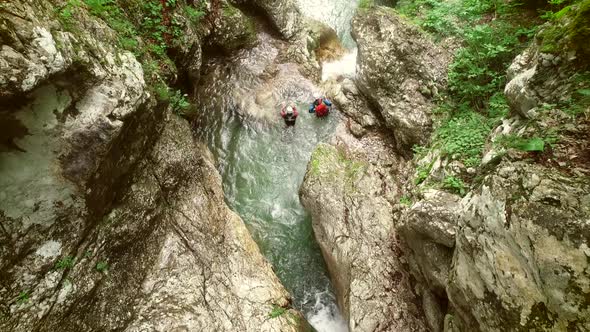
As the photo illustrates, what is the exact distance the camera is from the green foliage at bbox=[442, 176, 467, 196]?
6590mm

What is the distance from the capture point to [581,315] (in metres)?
3.52

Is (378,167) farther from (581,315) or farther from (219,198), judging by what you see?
(581,315)

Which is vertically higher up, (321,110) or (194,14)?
(194,14)

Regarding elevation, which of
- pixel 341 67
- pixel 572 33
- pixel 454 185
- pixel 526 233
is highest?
pixel 572 33

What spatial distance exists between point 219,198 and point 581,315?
7.46m

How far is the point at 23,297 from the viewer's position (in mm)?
4988

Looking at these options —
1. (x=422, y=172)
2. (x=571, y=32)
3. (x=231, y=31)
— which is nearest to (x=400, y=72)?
(x=422, y=172)

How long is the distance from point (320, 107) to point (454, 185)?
5725 mm

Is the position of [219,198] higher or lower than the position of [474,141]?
lower

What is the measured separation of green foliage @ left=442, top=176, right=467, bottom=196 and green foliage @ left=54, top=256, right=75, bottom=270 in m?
6.95

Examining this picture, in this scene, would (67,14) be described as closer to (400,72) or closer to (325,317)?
(400,72)

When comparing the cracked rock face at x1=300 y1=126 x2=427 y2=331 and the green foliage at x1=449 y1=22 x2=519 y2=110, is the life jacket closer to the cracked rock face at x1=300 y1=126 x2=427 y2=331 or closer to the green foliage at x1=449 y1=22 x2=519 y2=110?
the cracked rock face at x1=300 y1=126 x2=427 y2=331

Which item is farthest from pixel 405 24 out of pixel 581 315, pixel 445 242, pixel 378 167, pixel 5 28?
pixel 5 28

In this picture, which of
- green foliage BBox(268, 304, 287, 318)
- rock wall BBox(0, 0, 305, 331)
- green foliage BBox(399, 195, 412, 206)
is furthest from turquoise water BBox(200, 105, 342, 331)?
green foliage BBox(399, 195, 412, 206)
